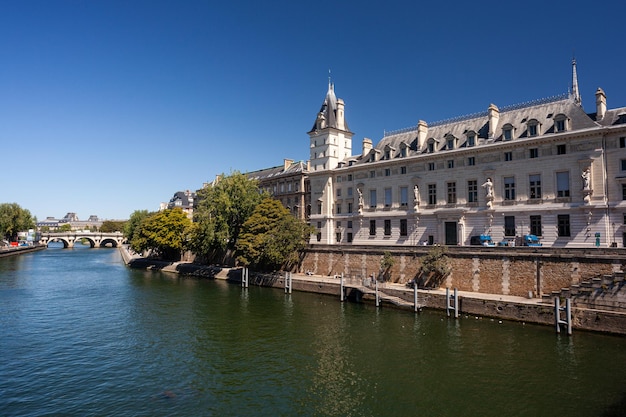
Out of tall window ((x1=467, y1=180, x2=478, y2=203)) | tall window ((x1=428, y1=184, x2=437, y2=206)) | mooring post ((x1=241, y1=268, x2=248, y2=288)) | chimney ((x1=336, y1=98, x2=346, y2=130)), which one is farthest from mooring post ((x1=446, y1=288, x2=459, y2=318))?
chimney ((x1=336, y1=98, x2=346, y2=130))

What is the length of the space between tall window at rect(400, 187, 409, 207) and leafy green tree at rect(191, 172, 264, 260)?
2288 cm

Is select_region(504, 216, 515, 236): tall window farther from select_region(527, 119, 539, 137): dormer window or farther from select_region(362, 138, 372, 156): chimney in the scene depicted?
select_region(362, 138, 372, 156): chimney

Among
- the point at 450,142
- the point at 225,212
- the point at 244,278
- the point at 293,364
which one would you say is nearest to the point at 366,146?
the point at 450,142

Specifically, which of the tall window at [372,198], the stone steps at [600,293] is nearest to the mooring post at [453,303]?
the stone steps at [600,293]

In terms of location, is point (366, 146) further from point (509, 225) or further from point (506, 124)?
point (509, 225)

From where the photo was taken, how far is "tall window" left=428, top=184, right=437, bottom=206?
157 feet

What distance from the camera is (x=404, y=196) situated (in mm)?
50625

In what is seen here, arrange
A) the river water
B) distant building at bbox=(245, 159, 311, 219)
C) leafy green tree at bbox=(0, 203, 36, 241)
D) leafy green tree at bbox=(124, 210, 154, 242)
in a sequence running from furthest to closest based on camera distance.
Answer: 1. leafy green tree at bbox=(0, 203, 36, 241)
2. leafy green tree at bbox=(124, 210, 154, 242)
3. distant building at bbox=(245, 159, 311, 219)
4. the river water

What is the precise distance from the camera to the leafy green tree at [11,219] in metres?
111

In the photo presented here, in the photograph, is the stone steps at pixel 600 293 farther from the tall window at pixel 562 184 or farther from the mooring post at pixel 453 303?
the tall window at pixel 562 184

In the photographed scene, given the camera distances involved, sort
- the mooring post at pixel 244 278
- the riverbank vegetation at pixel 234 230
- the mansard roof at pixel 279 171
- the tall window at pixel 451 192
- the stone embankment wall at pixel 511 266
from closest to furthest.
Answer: the stone embankment wall at pixel 511 266 → the tall window at pixel 451 192 → the riverbank vegetation at pixel 234 230 → the mooring post at pixel 244 278 → the mansard roof at pixel 279 171

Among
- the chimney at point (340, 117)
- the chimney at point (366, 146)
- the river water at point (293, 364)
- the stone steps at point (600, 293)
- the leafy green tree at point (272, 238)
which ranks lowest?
the river water at point (293, 364)

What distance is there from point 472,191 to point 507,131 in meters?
6.97

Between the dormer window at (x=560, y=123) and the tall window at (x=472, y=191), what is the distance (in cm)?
907
